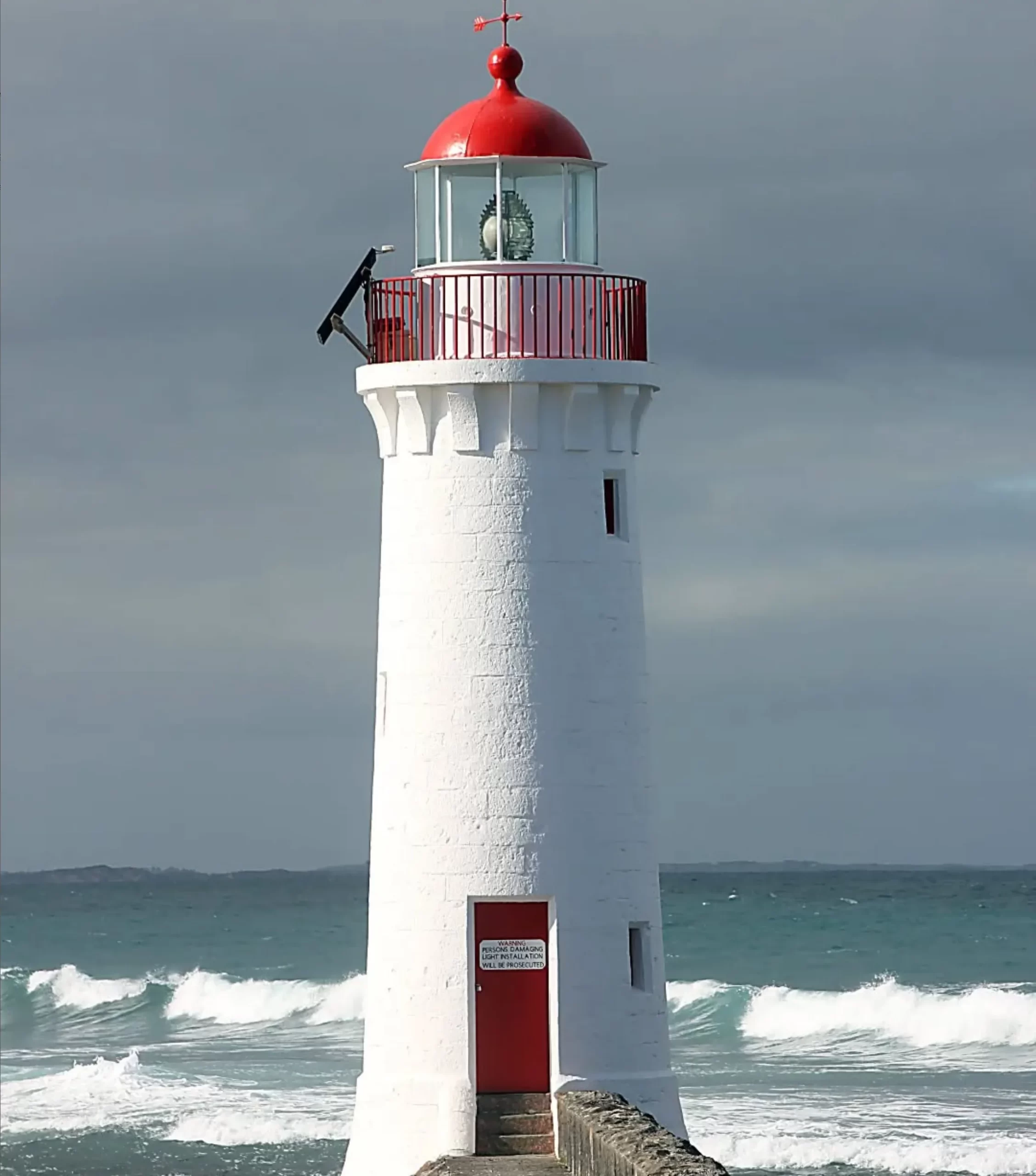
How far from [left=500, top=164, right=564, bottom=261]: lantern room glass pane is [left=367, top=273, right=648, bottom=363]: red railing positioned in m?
0.19

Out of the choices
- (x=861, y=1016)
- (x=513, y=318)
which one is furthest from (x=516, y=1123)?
Answer: (x=861, y=1016)

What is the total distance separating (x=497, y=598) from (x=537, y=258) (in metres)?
1.68

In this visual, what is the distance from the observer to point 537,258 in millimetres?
12672

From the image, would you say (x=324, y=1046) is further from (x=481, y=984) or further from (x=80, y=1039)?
(x=481, y=984)

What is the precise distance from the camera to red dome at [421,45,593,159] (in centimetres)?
1255

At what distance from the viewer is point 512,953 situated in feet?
40.8

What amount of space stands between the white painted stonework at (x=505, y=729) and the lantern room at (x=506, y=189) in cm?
68

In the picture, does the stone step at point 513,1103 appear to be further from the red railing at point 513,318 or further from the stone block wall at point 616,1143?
the red railing at point 513,318

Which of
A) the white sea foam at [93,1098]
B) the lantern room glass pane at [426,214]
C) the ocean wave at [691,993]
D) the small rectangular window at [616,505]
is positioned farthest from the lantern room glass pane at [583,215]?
the ocean wave at [691,993]

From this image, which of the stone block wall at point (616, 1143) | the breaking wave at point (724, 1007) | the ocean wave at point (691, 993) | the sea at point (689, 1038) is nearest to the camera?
the stone block wall at point (616, 1143)

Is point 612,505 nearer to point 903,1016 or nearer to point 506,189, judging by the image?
point 506,189

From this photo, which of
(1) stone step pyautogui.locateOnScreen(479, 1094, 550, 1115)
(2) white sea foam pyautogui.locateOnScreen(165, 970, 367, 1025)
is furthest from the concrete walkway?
(2) white sea foam pyautogui.locateOnScreen(165, 970, 367, 1025)

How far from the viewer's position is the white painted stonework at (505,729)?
12.4 meters

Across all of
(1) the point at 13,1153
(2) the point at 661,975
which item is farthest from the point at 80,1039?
(2) the point at 661,975
